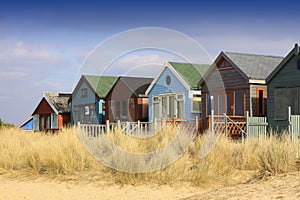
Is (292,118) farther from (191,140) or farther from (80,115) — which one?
(80,115)

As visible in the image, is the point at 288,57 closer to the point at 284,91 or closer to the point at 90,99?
the point at 284,91

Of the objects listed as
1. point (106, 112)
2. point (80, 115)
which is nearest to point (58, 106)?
point (80, 115)

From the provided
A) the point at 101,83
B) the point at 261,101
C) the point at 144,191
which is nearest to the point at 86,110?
the point at 101,83

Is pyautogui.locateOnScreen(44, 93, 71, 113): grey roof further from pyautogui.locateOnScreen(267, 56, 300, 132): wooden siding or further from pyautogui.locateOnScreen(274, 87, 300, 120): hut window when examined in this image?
pyautogui.locateOnScreen(274, 87, 300, 120): hut window

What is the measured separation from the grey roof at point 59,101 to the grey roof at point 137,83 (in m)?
9.59

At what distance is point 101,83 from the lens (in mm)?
39125

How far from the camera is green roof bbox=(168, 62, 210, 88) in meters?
29.1

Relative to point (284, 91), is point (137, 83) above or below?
above

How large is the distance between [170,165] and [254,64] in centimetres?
1456

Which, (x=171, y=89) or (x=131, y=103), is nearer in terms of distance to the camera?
(x=171, y=89)

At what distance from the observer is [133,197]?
11.0 meters

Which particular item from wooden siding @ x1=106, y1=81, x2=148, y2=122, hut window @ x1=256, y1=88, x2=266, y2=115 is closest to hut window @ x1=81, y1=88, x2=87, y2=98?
wooden siding @ x1=106, y1=81, x2=148, y2=122

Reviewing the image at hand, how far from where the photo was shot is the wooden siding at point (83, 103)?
3766 cm

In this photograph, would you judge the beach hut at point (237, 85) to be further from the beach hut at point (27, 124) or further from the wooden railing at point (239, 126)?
the beach hut at point (27, 124)
